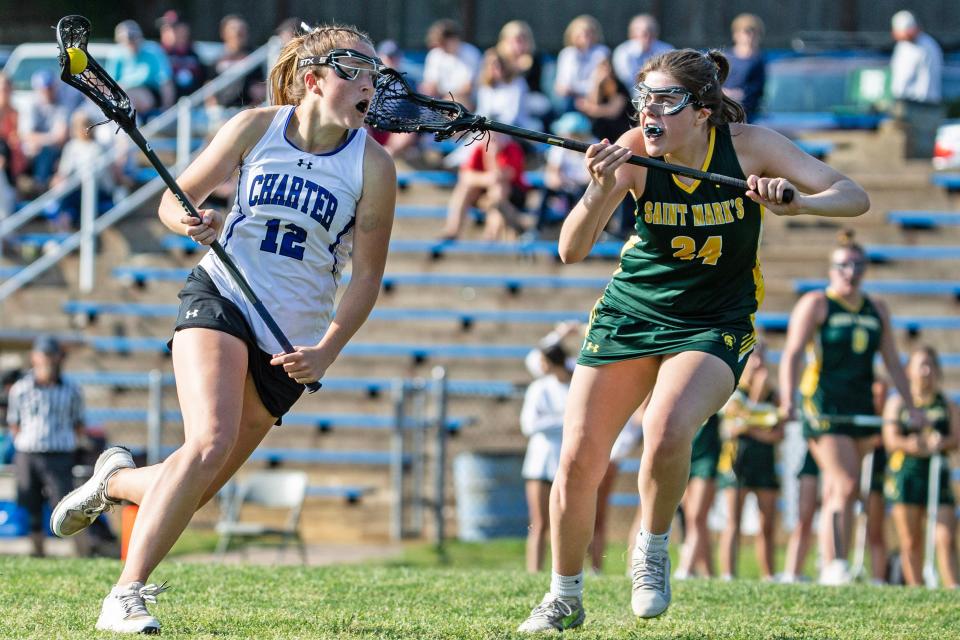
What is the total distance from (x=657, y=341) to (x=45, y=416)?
25.0 feet

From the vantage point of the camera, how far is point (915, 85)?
634 inches

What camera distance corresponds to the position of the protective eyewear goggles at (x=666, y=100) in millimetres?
5457

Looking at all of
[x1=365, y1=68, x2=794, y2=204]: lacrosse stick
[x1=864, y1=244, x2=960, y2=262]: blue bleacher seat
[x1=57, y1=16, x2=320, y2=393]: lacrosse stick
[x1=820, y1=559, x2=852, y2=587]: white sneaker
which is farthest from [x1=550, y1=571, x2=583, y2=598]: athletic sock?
[x1=864, y1=244, x2=960, y2=262]: blue bleacher seat

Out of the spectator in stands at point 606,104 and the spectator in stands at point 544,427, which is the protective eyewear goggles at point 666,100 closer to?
the spectator in stands at point 544,427

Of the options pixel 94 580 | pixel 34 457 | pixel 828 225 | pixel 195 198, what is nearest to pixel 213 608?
pixel 94 580

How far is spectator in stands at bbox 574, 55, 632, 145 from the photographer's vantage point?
1458cm

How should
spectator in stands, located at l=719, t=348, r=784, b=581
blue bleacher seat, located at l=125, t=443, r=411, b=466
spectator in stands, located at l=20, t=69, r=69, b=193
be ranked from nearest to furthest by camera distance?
spectator in stands, located at l=719, t=348, r=784, b=581 < blue bleacher seat, located at l=125, t=443, r=411, b=466 < spectator in stands, located at l=20, t=69, r=69, b=193

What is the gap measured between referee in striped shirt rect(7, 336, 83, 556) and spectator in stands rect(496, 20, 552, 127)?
19.4 ft

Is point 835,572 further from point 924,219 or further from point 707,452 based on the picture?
point 924,219

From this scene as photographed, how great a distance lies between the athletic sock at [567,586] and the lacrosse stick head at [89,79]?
2.30 meters

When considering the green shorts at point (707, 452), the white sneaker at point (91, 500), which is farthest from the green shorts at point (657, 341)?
the green shorts at point (707, 452)

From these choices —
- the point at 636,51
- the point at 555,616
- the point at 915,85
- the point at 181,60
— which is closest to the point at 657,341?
the point at 555,616

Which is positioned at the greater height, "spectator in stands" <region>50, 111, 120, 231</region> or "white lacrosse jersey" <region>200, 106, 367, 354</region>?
"spectator in stands" <region>50, 111, 120, 231</region>

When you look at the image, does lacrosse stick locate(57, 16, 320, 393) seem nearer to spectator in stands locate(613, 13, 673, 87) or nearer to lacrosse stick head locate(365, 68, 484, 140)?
lacrosse stick head locate(365, 68, 484, 140)
